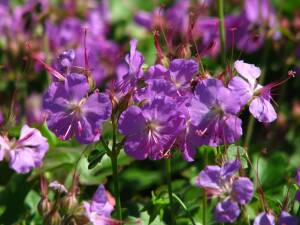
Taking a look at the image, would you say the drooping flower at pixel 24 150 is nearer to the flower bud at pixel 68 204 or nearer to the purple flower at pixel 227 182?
the flower bud at pixel 68 204

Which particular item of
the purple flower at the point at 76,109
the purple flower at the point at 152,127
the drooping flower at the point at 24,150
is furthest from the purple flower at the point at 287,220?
the drooping flower at the point at 24,150

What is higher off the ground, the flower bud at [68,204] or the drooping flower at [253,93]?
the drooping flower at [253,93]

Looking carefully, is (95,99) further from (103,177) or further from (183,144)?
(103,177)

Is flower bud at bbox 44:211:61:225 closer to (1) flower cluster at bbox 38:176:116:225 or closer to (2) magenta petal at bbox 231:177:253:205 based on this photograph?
(1) flower cluster at bbox 38:176:116:225

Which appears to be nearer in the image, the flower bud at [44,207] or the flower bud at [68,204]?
the flower bud at [68,204]

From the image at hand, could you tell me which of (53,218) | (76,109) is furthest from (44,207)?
(76,109)

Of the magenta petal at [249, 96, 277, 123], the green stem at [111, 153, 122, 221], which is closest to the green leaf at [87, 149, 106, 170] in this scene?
the green stem at [111, 153, 122, 221]
